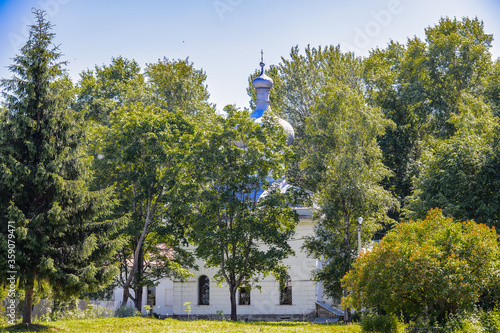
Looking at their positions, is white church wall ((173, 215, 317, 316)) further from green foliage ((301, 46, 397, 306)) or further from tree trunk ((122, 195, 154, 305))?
tree trunk ((122, 195, 154, 305))

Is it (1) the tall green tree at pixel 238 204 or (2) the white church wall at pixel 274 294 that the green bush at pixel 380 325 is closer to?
(1) the tall green tree at pixel 238 204

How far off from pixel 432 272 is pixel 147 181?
17.2m

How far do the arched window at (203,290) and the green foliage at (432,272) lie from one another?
16.1 m

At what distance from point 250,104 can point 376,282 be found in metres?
38.0

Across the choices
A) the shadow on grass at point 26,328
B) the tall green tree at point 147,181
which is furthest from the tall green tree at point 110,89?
the shadow on grass at point 26,328

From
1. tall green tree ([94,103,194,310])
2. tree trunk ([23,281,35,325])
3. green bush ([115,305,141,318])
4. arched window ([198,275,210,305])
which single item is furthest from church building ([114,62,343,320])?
tree trunk ([23,281,35,325])

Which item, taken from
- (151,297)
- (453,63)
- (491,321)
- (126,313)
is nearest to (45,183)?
(126,313)

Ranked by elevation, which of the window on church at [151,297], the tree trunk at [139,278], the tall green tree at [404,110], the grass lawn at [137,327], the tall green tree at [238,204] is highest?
the tall green tree at [404,110]

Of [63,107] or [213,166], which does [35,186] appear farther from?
[213,166]

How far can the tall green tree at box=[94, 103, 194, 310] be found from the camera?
30.3 m

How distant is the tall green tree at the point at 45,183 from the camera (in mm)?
18266

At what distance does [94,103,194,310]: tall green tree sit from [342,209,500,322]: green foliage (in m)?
13.4

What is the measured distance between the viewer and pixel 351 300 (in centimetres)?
1989

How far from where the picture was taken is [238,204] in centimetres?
2750
